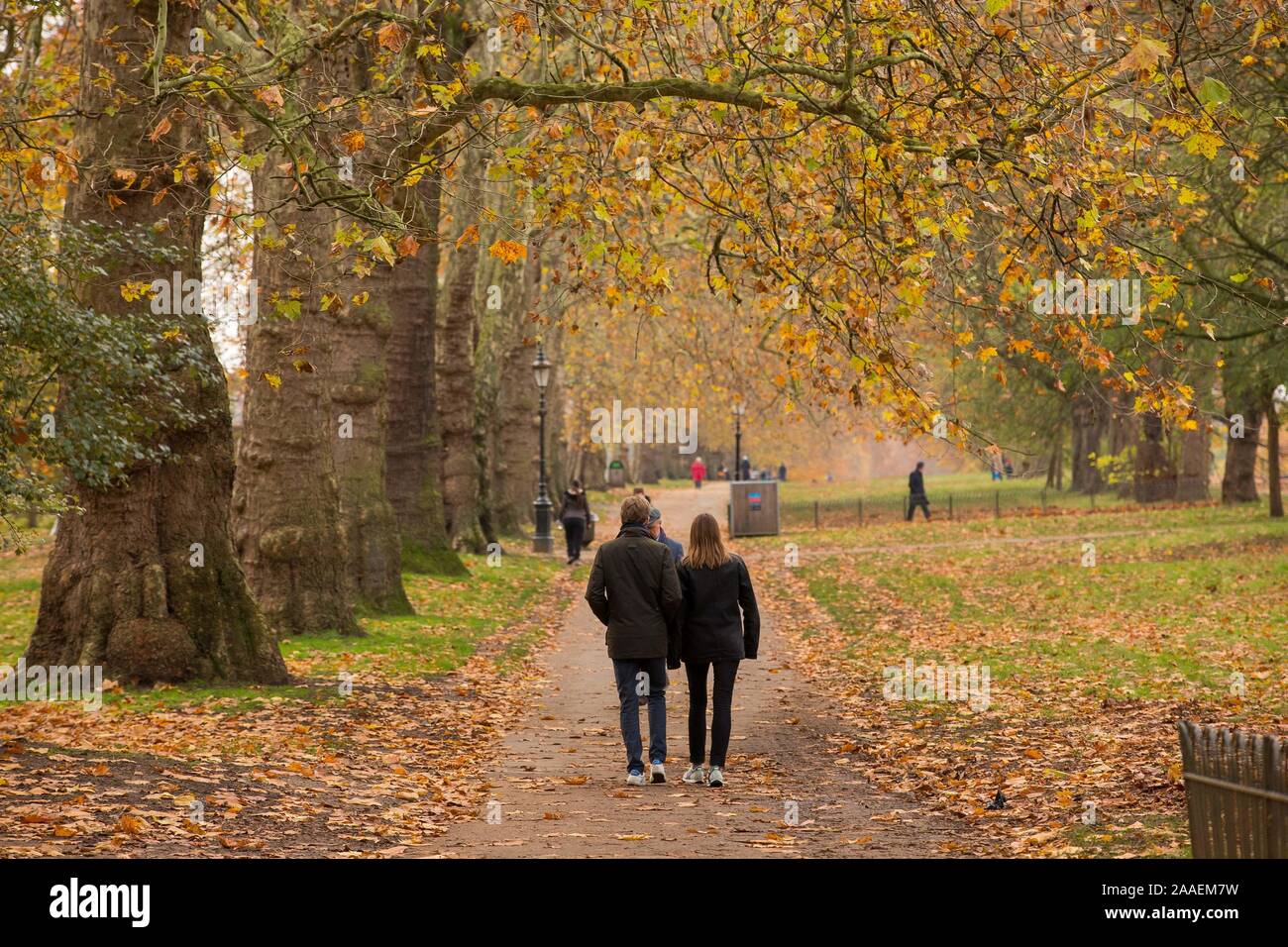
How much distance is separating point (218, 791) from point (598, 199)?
19.0ft

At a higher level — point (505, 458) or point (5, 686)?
point (505, 458)

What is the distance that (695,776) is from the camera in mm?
10562

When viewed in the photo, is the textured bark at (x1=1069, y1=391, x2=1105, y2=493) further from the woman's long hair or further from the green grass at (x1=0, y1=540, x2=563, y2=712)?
the woman's long hair

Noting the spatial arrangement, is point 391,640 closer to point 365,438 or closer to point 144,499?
point 365,438

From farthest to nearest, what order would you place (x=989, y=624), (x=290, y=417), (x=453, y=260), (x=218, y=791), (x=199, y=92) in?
(x=453, y=260) → (x=989, y=624) → (x=290, y=417) → (x=199, y=92) → (x=218, y=791)

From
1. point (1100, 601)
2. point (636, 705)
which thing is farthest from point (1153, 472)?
point (636, 705)

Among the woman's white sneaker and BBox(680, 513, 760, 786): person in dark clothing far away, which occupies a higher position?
BBox(680, 513, 760, 786): person in dark clothing far away

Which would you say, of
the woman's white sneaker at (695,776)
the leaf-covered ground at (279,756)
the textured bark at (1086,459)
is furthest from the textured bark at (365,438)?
the textured bark at (1086,459)

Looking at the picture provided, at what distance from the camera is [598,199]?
40.5ft

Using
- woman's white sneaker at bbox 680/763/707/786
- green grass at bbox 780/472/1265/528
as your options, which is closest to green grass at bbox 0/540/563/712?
woman's white sneaker at bbox 680/763/707/786

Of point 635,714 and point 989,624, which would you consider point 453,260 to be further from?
point 635,714

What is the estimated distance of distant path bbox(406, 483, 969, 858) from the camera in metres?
8.19
